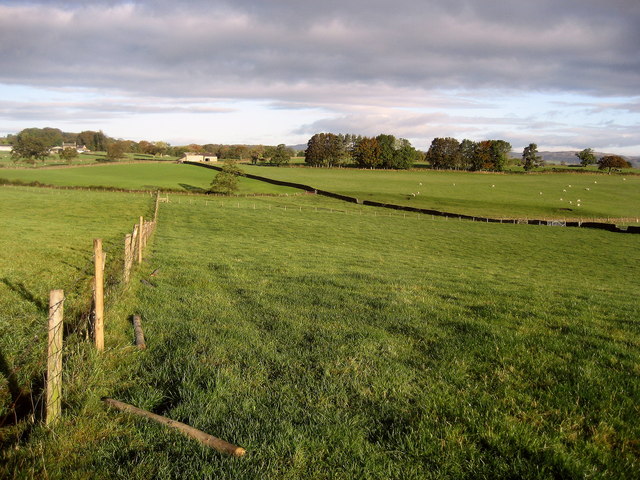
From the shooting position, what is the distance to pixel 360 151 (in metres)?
163

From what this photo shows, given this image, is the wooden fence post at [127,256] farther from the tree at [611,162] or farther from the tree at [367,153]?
the tree at [611,162]

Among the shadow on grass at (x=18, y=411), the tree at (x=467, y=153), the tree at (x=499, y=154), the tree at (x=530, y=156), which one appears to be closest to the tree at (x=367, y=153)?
the tree at (x=467, y=153)

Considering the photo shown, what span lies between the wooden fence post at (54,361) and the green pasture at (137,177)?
74.5m

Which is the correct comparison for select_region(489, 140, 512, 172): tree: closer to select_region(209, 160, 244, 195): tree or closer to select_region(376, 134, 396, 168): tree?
select_region(376, 134, 396, 168): tree

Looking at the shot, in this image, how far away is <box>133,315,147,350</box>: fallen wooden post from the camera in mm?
8336

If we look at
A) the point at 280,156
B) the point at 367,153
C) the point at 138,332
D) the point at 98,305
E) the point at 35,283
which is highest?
the point at 367,153

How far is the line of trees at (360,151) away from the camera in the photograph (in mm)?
158875

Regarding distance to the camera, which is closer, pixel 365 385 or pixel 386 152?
pixel 365 385

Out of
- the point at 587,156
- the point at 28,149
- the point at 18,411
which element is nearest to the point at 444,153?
the point at 587,156

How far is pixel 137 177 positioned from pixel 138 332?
10635 centimetres

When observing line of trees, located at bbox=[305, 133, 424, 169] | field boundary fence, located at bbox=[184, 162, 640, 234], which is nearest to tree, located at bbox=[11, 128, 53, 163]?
line of trees, located at bbox=[305, 133, 424, 169]

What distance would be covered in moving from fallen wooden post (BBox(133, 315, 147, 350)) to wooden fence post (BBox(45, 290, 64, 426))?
2.22 meters

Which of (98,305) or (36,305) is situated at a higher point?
(98,305)

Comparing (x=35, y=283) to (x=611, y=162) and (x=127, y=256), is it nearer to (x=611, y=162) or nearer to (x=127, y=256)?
(x=127, y=256)
